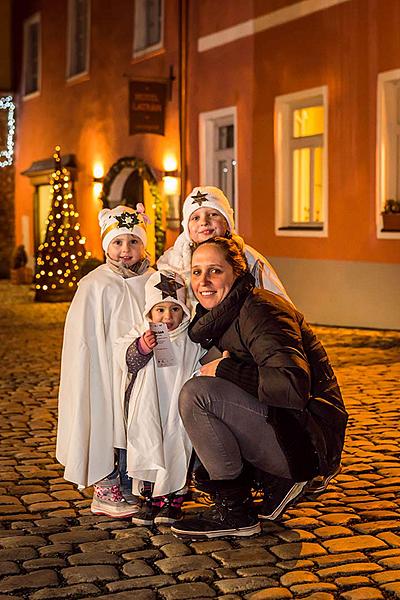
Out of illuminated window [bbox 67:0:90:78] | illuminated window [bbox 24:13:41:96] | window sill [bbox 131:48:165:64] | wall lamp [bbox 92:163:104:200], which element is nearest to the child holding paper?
window sill [bbox 131:48:165:64]

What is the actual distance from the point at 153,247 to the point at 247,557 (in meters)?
16.1

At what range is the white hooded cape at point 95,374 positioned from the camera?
19.5 ft

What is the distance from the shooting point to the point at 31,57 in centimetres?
2947

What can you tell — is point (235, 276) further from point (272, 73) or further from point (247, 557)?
point (272, 73)

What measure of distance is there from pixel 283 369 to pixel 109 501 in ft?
4.52

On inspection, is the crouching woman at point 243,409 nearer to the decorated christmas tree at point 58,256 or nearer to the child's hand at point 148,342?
the child's hand at point 148,342

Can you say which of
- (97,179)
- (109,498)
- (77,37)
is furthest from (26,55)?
(109,498)

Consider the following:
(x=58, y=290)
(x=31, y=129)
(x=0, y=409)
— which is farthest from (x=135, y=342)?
(x=31, y=129)

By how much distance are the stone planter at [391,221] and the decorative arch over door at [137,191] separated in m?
6.09

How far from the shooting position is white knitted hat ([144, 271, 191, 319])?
579cm

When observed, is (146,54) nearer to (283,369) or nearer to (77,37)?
(77,37)

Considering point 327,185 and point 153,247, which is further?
point 153,247

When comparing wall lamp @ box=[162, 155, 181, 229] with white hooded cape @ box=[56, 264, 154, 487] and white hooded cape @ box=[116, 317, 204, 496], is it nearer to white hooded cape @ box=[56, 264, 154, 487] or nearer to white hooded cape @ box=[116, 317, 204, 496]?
white hooded cape @ box=[56, 264, 154, 487]

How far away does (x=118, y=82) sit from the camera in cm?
2328
